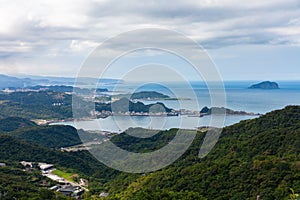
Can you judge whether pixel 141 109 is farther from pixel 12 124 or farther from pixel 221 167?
pixel 221 167

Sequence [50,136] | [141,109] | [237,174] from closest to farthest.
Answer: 1. [237,174]
2. [50,136]
3. [141,109]

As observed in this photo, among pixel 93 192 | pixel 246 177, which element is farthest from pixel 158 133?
pixel 246 177

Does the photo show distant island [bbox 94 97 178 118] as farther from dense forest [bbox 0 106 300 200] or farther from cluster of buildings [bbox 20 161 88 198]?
cluster of buildings [bbox 20 161 88 198]

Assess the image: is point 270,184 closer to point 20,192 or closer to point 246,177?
point 246,177

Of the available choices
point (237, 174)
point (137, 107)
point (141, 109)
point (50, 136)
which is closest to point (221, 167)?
point (237, 174)

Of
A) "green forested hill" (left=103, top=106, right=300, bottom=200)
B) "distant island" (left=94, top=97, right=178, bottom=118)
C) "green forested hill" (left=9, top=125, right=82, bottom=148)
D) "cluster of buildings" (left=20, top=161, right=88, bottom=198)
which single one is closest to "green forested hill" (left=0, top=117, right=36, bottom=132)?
"green forested hill" (left=9, top=125, right=82, bottom=148)

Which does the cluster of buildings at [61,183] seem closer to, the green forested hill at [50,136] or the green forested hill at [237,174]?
the green forested hill at [237,174]

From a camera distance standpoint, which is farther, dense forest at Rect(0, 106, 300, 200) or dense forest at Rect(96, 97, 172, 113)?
dense forest at Rect(96, 97, 172, 113)

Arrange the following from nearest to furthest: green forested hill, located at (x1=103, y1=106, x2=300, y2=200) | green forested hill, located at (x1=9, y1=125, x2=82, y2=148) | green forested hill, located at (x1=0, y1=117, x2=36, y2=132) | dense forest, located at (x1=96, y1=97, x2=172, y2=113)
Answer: green forested hill, located at (x1=103, y1=106, x2=300, y2=200), green forested hill, located at (x1=9, y1=125, x2=82, y2=148), dense forest, located at (x1=96, y1=97, x2=172, y2=113), green forested hill, located at (x1=0, y1=117, x2=36, y2=132)

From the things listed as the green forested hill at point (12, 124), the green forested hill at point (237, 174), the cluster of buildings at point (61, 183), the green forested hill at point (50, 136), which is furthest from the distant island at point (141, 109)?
the green forested hill at point (237, 174)
